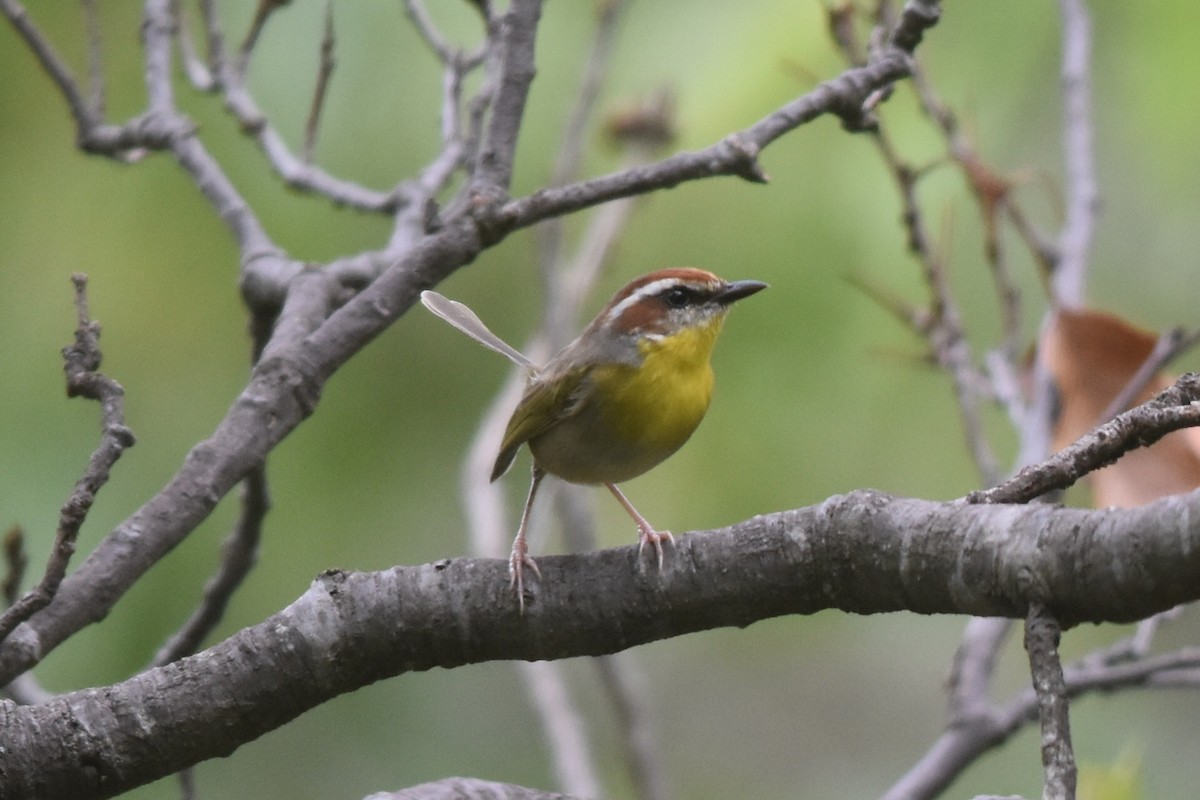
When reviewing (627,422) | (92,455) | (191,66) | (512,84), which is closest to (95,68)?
(191,66)

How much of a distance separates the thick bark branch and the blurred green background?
2.26 metres

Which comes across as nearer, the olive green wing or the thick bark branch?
the thick bark branch

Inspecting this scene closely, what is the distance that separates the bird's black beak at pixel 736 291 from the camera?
3572 mm

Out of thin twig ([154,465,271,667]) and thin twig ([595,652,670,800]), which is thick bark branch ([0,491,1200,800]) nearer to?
thin twig ([154,465,271,667])

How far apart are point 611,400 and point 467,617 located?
4.21ft

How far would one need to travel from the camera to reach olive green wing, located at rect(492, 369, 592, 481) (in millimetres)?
3271

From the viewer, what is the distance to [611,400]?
10.7ft

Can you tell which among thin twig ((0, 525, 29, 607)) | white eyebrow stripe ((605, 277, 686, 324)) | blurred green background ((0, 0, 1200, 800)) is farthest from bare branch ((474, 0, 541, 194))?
blurred green background ((0, 0, 1200, 800))

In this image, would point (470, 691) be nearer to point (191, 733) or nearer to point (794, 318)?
point (794, 318)

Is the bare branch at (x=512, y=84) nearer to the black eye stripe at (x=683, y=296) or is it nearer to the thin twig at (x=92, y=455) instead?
the black eye stripe at (x=683, y=296)

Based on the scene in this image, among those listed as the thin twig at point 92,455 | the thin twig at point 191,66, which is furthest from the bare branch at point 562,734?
the thin twig at point 191,66

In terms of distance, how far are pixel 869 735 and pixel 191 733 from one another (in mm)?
4758

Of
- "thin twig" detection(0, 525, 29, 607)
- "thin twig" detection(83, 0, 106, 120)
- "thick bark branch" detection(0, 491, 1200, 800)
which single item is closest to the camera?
"thick bark branch" detection(0, 491, 1200, 800)

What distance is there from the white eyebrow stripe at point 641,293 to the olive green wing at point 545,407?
273 millimetres
